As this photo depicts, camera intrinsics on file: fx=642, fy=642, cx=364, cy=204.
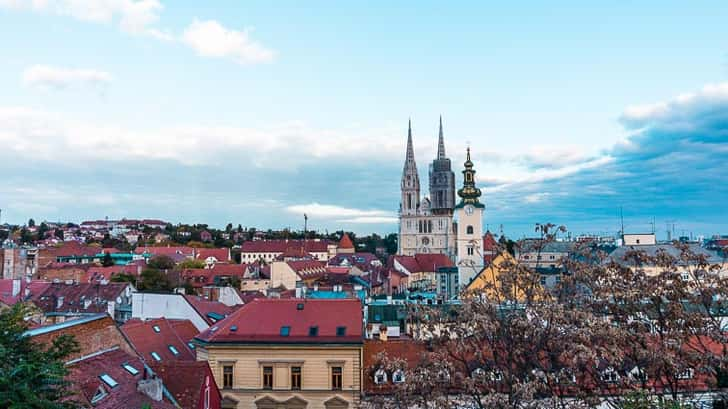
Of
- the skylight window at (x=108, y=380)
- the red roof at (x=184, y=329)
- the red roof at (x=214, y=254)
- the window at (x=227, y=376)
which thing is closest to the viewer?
the skylight window at (x=108, y=380)

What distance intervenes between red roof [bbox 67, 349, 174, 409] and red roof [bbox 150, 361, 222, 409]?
3.30ft

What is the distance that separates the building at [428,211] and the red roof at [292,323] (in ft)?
394

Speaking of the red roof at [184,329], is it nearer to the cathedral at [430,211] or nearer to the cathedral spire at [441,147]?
the cathedral at [430,211]

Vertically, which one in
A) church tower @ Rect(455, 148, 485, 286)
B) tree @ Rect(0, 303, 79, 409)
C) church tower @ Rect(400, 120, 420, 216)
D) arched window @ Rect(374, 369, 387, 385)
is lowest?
arched window @ Rect(374, 369, 387, 385)

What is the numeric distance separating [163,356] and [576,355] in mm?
21141

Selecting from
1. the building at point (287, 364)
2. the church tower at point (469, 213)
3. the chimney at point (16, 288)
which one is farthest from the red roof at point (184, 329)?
the church tower at point (469, 213)

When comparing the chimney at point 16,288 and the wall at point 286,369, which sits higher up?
the chimney at point 16,288

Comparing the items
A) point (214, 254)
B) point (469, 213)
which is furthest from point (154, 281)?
point (214, 254)

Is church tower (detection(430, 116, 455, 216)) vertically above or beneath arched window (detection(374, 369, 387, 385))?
above

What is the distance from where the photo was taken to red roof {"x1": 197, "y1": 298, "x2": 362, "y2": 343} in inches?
1117

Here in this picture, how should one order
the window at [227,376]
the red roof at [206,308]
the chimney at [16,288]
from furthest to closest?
1. the chimney at [16,288]
2. the red roof at [206,308]
3. the window at [227,376]

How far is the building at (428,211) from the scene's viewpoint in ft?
522

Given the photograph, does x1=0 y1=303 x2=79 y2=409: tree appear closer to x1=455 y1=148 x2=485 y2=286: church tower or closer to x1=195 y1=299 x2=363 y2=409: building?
x1=195 y1=299 x2=363 y2=409: building

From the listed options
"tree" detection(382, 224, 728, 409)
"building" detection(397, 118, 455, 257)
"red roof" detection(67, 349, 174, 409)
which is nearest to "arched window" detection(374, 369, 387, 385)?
"tree" detection(382, 224, 728, 409)
